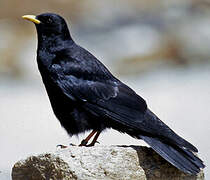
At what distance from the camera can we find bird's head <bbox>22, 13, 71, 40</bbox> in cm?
825

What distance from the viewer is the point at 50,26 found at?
8.28 m

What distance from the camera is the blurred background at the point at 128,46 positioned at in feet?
47.0

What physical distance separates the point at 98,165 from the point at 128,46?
911 centimetres

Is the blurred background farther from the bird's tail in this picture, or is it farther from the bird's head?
the bird's tail

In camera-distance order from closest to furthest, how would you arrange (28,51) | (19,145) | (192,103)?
1. (19,145)
2. (192,103)
3. (28,51)

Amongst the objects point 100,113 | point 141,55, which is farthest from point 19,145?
point 100,113

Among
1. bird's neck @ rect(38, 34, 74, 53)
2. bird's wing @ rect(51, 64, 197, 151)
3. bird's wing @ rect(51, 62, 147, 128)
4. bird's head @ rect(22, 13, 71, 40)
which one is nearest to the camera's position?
bird's wing @ rect(51, 64, 197, 151)

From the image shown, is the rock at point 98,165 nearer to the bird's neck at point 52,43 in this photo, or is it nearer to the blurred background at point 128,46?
the bird's neck at point 52,43

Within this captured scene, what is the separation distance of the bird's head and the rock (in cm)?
163

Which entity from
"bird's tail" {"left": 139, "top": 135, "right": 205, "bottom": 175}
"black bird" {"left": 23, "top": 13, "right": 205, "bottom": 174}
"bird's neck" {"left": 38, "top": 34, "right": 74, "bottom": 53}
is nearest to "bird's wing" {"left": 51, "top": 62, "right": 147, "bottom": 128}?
"black bird" {"left": 23, "top": 13, "right": 205, "bottom": 174}

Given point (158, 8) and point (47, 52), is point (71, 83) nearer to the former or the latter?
point (47, 52)

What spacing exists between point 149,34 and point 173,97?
6.58 ft

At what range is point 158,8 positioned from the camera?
16234 mm

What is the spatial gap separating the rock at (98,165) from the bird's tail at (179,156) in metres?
0.10
